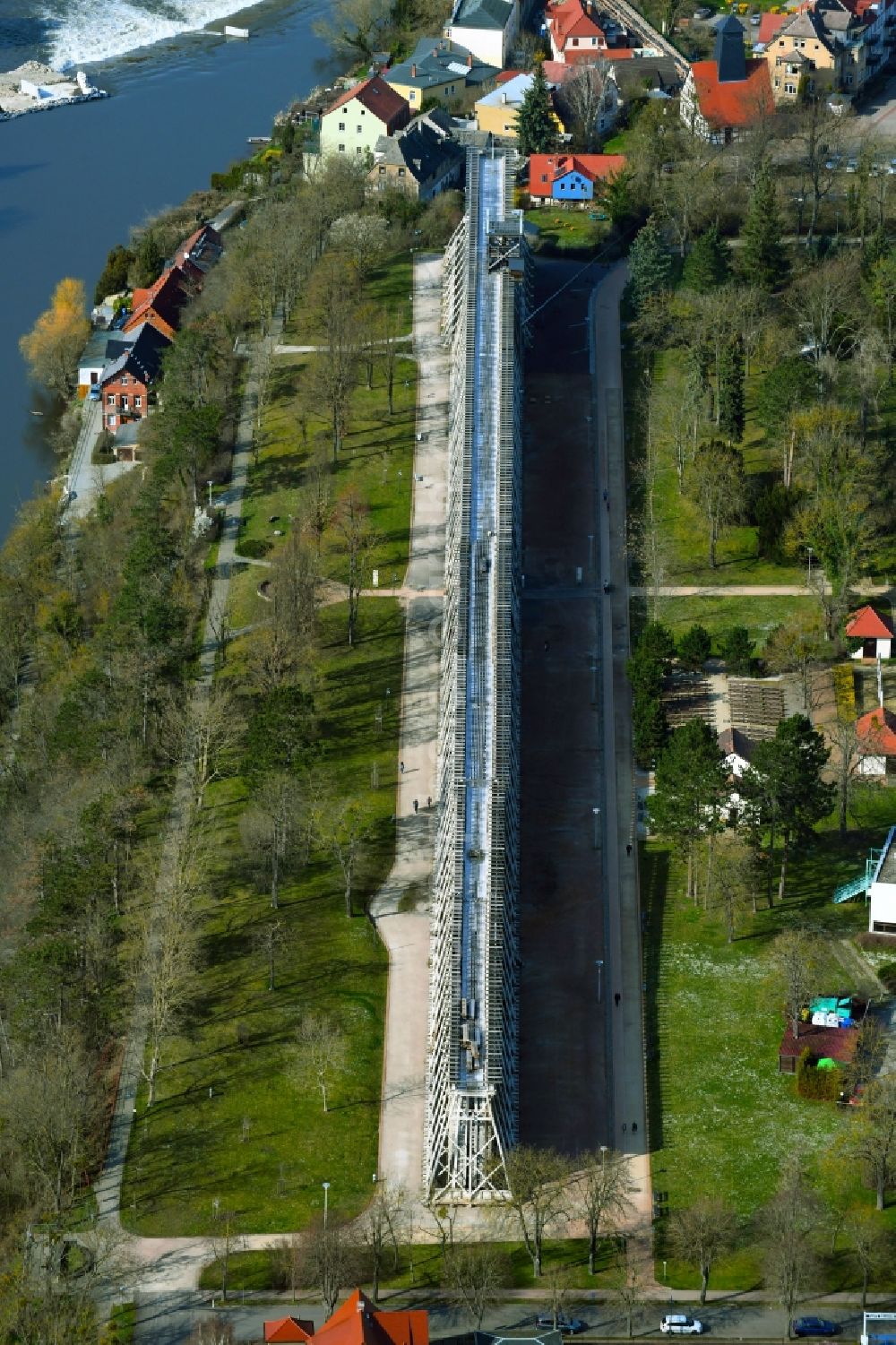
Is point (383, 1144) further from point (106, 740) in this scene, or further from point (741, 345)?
point (741, 345)

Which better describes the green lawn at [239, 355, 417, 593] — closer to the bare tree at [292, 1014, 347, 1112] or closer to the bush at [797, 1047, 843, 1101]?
the bare tree at [292, 1014, 347, 1112]

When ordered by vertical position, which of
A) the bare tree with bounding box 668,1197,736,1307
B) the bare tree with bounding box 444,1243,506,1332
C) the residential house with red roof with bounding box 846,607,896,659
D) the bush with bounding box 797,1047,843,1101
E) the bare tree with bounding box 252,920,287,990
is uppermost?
the residential house with red roof with bounding box 846,607,896,659

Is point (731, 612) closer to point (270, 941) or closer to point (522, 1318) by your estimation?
point (270, 941)

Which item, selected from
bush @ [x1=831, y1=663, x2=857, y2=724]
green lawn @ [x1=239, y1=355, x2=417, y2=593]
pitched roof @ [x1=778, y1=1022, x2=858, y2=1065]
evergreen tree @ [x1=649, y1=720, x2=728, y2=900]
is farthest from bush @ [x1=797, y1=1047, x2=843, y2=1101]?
green lawn @ [x1=239, y1=355, x2=417, y2=593]

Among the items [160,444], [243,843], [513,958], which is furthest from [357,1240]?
[160,444]

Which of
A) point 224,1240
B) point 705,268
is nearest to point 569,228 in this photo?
point 705,268

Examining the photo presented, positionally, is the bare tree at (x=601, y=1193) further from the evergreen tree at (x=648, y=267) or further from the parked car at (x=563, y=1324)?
the evergreen tree at (x=648, y=267)
